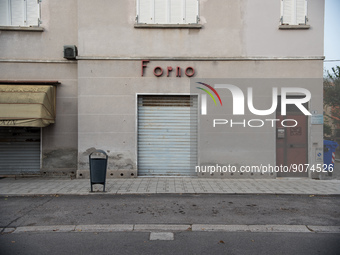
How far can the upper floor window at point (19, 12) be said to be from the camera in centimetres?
1065

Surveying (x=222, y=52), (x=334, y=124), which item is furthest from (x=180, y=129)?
(x=334, y=124)

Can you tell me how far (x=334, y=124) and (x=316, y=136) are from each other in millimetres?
14805

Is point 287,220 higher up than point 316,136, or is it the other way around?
point 316,136

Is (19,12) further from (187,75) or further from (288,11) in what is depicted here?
(288,11)

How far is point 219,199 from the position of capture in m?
7.70

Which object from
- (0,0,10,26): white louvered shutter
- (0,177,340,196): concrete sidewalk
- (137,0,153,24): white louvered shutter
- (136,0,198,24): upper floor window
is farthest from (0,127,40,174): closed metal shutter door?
(136,0,198,24): upper floor window

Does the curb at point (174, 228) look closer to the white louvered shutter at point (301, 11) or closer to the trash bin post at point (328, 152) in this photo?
the trash bin post at point (328, 152)

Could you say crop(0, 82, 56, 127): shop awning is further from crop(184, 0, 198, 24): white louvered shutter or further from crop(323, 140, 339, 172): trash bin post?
crop(323, 140, 339, 172): trash bin post

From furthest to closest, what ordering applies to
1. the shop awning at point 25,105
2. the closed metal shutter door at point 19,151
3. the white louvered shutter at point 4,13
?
the closed metal shutter door at point 19,151 < the white louvered shutter at point 4,13 < the shop awning at point 25,105

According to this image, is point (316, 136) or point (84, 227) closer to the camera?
point (84, 227)

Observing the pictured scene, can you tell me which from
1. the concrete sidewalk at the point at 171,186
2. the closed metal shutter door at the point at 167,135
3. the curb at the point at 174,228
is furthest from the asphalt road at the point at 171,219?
the closed metal shutter door at the point at 167,135

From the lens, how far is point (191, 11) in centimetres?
1056

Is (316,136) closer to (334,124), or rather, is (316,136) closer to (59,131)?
(59,131)

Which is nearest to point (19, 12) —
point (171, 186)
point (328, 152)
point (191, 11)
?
point (191, 11)
